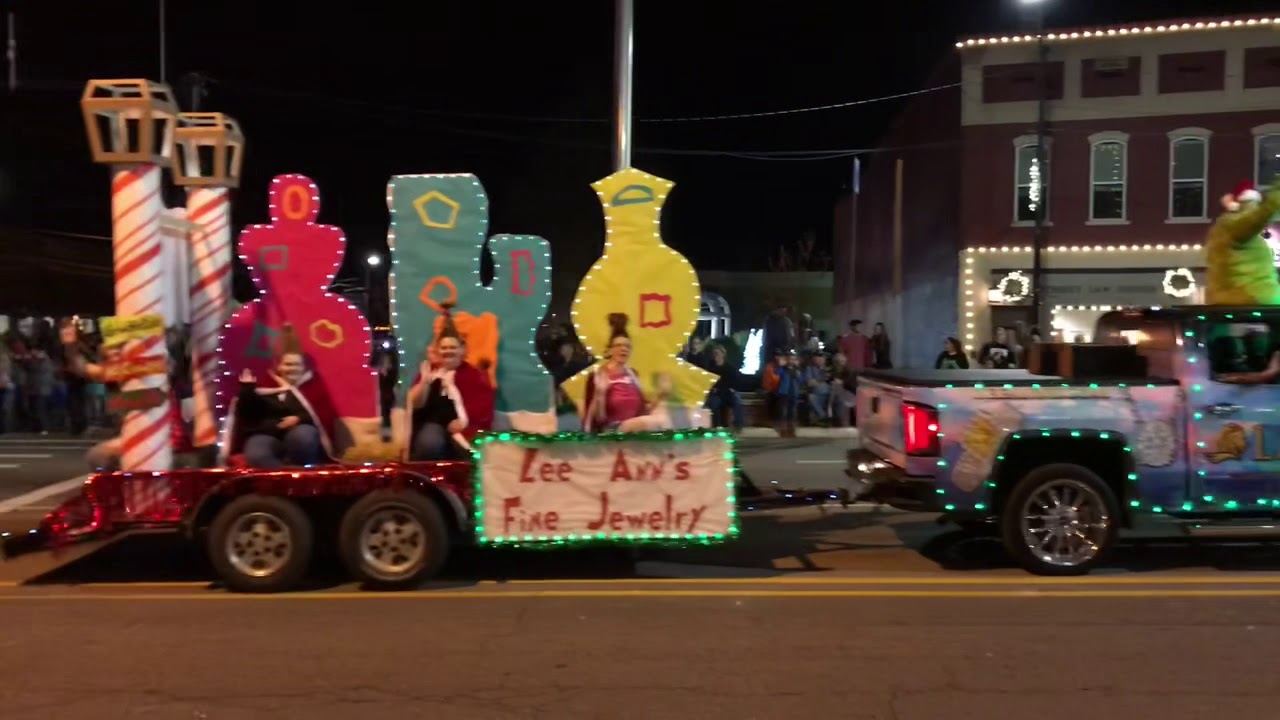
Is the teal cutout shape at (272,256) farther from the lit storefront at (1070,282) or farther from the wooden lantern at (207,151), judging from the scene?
the lit storefront at (1070,282)

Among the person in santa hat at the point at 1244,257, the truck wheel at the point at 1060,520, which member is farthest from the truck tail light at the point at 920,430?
the person in santa hat at the point at 1244,257

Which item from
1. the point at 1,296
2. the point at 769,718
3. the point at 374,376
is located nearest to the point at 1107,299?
the point at 374,376

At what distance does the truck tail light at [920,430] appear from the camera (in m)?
7.37

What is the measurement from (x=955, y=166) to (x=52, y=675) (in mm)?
22786

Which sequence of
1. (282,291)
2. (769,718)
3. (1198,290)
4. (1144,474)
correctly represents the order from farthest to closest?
(1198,290) < (282,291) < (1144,474) < (769,718)

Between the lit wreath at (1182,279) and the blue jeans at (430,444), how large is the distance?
20.6 meters

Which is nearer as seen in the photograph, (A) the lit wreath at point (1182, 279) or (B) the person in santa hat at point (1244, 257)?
(B) the person in santa hat at point (1244, 257)

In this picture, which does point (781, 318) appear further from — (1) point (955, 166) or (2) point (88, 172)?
(2) point (88, 172)

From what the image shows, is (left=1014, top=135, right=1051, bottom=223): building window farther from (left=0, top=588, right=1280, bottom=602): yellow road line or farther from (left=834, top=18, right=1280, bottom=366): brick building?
(left=0, top=588, right=1280, bottom=602): yellow road line

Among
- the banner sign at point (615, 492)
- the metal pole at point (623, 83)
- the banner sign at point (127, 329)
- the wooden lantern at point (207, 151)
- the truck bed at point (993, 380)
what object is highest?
the metal pole at point (623, 83)

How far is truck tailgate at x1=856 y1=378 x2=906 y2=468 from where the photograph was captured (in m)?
7.73

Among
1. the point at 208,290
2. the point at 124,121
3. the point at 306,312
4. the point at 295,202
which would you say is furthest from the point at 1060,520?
the point at 124,121

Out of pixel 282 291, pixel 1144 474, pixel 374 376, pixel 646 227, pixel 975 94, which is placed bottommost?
pixel 1144 474

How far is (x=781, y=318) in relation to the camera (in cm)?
1914
